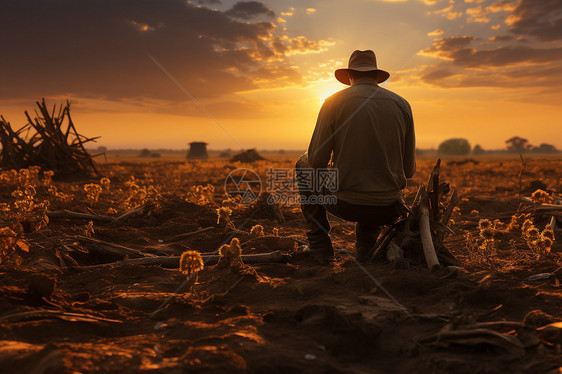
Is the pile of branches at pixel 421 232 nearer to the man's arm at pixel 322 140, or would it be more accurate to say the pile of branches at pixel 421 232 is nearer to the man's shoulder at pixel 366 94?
the man's shoulder at pixel 366 94

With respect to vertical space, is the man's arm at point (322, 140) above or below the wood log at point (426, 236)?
above

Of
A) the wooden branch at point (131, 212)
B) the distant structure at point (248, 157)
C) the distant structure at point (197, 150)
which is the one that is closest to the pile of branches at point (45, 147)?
the wooden branch at point (131, 212)

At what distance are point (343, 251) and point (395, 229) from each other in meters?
0.83

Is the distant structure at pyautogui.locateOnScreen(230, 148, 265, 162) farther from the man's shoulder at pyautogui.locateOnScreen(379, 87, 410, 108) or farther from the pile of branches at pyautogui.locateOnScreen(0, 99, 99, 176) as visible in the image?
the man's shoulder at pyautogui.locateOnScreen(379, 87, 410, 108)

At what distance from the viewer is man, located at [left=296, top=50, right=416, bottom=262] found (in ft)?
12.1

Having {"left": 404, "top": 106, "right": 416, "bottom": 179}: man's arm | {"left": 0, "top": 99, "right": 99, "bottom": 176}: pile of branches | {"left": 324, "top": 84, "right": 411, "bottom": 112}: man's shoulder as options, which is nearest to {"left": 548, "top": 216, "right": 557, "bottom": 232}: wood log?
{"left": 404, "top": 106, "right": 416, "bottom": 179}: man's arm

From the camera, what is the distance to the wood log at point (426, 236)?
3.55m

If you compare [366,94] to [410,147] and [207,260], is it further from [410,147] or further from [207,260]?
[207,260]

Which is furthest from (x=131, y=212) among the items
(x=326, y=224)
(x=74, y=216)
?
(x=326, y=224)

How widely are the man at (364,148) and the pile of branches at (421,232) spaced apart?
14 centimetres

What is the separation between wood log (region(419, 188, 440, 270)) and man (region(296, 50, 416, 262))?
238 mm

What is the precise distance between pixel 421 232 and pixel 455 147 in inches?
4954

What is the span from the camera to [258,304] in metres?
2.91

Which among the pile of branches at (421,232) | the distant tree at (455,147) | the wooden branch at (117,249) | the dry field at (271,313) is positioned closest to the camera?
the dry field at (271,313)
